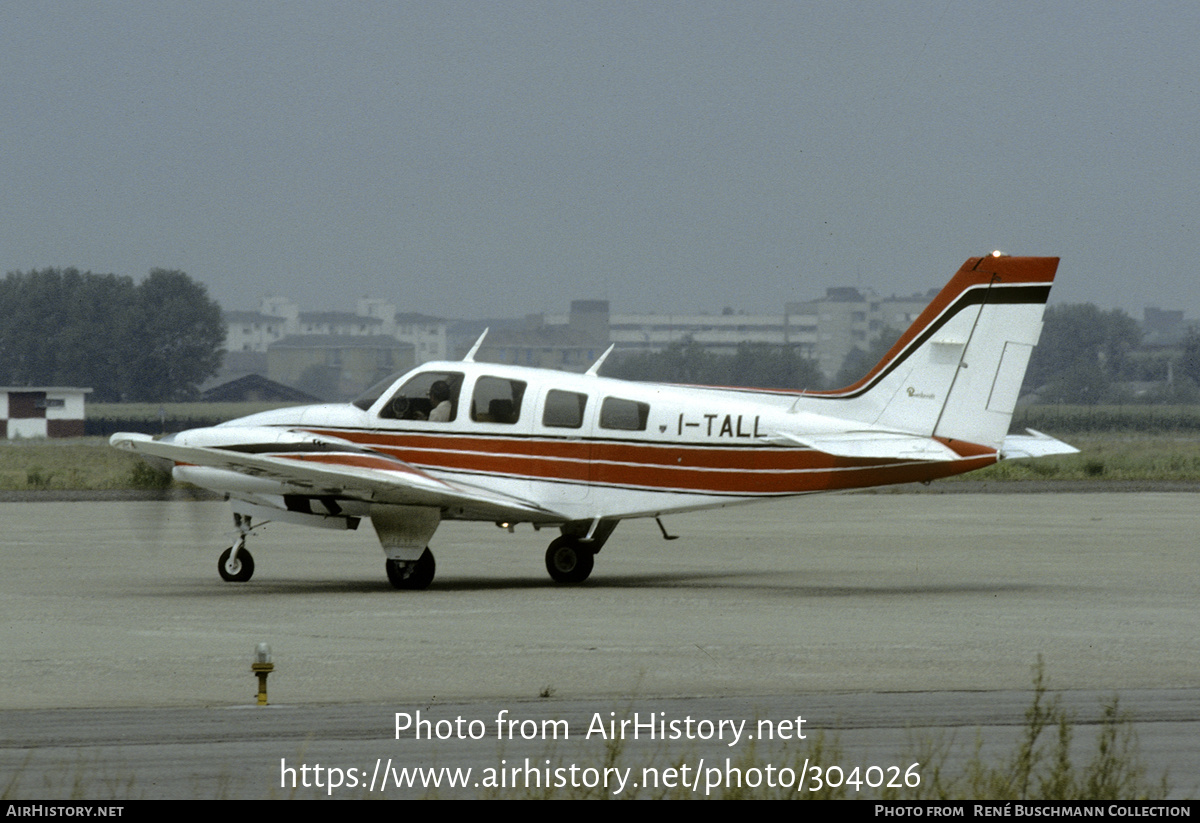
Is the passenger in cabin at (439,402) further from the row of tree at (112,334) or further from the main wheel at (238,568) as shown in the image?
the row of tree at (112,334)

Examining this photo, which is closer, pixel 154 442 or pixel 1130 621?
pixel 1130 621

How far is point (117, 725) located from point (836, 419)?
11.2 meters

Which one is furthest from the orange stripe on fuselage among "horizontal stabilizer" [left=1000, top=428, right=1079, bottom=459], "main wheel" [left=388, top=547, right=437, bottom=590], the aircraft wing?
"horizontal stabilizer" [left=1000, top=428, right=1079, bottom=459]

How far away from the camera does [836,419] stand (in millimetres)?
19547

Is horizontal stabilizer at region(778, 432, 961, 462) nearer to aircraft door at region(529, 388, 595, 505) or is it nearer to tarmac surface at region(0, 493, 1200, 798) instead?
tarmac surface at region(0, 493, 1200, 798)

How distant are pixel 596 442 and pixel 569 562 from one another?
1737 millimetres

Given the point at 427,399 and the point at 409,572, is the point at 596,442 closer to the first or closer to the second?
the point at 427,399

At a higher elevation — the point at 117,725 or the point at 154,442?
the point at 154,442

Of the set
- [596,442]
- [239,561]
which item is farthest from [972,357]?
[239,561]

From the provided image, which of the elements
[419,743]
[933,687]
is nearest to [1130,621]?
[933,687]

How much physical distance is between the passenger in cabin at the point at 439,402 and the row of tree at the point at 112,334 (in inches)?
3907

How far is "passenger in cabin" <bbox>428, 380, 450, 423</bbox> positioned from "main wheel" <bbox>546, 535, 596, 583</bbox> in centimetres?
224

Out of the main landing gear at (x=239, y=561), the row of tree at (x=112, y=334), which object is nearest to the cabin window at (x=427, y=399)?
the main landing gear at (x=239, y=561)
